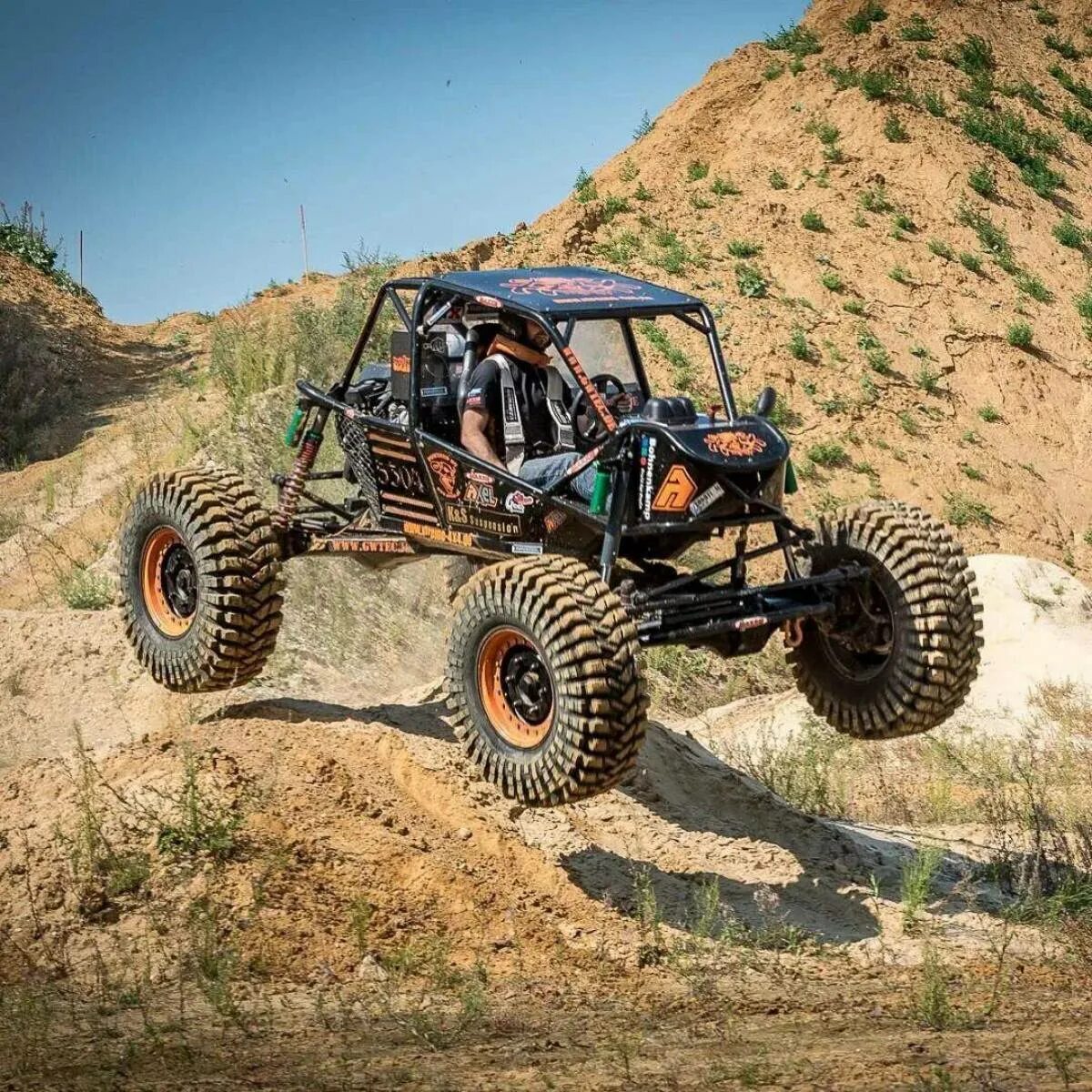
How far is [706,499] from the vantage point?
8.22 meters

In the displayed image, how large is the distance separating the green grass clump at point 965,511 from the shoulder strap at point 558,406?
1421 centimetres

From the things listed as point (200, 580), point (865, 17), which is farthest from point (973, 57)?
point (200, 580)

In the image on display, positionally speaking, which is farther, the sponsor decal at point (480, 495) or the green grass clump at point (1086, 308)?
the green grass clump at point (1086, 308)

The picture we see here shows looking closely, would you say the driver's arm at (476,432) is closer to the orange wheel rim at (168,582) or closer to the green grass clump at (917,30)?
the orange wheel rim at (168,582)

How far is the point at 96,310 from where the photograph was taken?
3600 cm

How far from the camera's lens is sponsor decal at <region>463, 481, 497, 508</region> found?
8906 millimetres

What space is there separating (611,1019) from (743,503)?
2.66m

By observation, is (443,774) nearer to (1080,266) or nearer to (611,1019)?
(611,1019)

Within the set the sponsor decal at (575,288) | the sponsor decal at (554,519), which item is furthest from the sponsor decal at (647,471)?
the sponsor decal at (575,288)

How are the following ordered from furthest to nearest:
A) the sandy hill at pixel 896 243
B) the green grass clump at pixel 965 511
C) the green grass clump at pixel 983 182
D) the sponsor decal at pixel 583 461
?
the green grass clump at pixel 983 182, the sandy hill at pixel 896 243, the green grass clump at pixel 965 511, the sponsor decal at pixel 583 461

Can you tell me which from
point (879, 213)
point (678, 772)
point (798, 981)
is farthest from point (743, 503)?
point (879, 213)

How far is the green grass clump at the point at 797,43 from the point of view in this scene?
30.4 metres

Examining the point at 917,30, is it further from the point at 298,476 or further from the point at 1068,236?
the point at 298,476

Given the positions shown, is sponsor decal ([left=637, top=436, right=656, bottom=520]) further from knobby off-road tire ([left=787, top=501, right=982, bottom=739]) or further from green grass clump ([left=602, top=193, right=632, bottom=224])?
green grass clump ([left=602, top=193, right=632, bottom=224])
